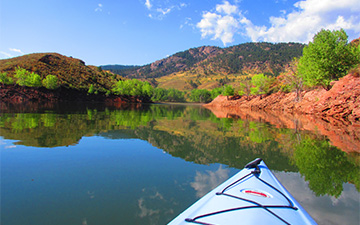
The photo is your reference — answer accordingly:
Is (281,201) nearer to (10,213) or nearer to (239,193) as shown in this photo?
(239,193)

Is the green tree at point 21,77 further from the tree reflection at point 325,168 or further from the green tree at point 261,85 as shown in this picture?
the tree reflection at point 325,168

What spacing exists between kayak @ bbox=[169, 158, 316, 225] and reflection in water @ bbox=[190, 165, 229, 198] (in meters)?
1.08

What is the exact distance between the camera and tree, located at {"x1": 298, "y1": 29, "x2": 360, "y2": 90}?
32781mm

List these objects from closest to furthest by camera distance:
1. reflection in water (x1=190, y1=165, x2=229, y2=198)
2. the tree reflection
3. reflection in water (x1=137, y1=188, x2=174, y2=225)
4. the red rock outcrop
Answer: reflection in water (x1=137, y1=188, x2=174, y2=225)
reflection in water (x1=190, y1=165, x2=229, y2=198)
the tree reflection
the red rock outcrop

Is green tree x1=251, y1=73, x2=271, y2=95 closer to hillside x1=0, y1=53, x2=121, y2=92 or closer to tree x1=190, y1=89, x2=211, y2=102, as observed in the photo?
hillside x1=0, y1=53, x2=121, y2=92

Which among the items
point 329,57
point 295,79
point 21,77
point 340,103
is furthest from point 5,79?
point 340,103

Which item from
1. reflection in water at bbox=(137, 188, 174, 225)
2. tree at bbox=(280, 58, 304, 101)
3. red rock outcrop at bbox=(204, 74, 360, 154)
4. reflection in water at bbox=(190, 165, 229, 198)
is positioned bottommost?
reflection in water at bbox=(190, 165, 229, 198)

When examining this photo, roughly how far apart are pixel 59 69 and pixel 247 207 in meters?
106

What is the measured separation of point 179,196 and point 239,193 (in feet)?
5.54

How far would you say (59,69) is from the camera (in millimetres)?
90938

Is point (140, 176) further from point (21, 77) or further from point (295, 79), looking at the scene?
point (21, 77)

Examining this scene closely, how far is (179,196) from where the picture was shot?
→ 5137 millimetres

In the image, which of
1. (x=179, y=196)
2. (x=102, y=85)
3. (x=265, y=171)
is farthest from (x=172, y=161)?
(x=102, y=85)

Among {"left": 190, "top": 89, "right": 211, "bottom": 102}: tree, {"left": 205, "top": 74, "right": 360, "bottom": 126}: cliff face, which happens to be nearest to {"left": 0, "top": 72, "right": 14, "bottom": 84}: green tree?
{"left": 205, "top": 74, "right": 360, "bottom": 126}: cliff face
